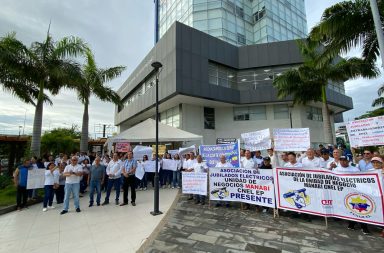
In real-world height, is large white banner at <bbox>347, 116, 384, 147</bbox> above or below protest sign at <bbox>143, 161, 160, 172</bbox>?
above

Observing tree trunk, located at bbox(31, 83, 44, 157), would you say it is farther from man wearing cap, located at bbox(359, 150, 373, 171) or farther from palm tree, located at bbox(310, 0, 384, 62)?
palm tree, located at bbox(310, 0, 384, 62)

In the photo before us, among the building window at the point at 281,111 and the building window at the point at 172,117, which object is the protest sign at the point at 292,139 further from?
the building window at the point at 281,111

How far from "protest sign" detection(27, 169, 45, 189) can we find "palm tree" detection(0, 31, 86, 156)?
3.57 meters

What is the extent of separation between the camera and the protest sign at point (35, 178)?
8281 mm

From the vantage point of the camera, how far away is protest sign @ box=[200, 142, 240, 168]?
894 centimetres

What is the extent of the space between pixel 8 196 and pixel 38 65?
22.8 ft

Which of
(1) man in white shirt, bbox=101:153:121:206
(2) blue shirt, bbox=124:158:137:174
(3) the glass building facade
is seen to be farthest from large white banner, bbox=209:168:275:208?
(3) the glass building facade

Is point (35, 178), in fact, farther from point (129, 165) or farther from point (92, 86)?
point (92, 86)

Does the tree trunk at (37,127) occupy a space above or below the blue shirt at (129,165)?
above

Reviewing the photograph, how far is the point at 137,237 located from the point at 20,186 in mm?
5832

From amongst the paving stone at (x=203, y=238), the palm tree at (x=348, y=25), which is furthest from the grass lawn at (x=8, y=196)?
the palm tree at (x=348, y=25)

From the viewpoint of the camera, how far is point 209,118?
23.2 meters

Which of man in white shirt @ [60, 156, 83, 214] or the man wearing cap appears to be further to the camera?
man in white shirt @ [60, 156, 83, 214]

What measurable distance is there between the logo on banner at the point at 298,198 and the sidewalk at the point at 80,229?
12.4 feet
